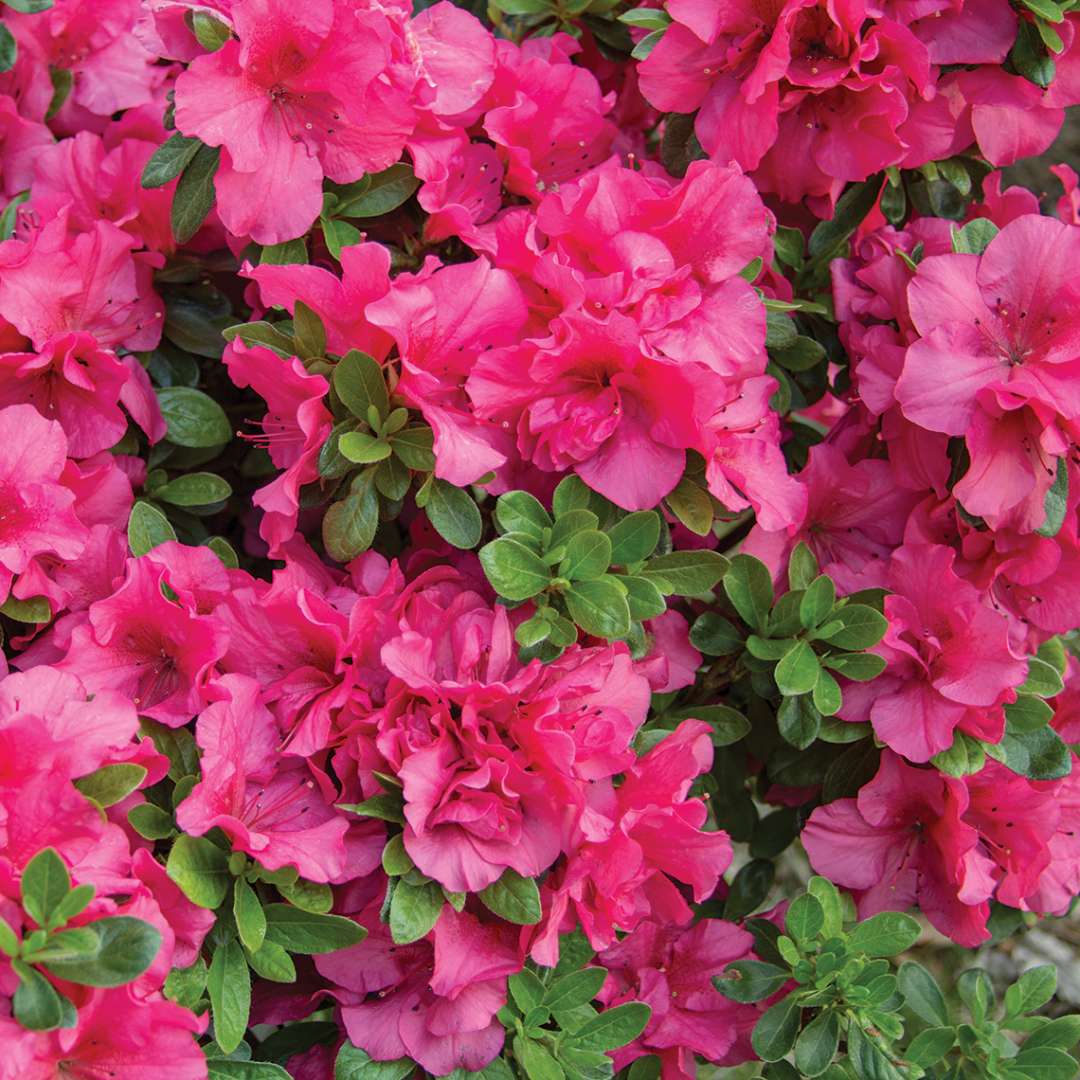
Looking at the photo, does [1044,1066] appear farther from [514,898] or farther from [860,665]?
[514,898]

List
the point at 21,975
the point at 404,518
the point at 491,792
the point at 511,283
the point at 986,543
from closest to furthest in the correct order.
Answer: the point at 21,975, the point at 491,792, the point at 511,283, the point at 986,543, the point at 404,518

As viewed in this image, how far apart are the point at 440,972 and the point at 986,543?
72 centimetres

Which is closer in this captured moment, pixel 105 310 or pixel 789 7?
pixel 789 7

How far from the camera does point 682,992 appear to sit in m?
1.45

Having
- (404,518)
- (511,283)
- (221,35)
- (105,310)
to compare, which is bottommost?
(404,518)

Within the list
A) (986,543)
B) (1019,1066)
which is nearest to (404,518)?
(986,543)

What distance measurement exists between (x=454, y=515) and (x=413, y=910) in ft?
1.20

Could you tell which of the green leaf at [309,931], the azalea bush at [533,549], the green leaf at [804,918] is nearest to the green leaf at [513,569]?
the azalea bush at [533,549]

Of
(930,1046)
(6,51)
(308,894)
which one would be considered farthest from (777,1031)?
(6,51)

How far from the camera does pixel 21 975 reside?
1000mm

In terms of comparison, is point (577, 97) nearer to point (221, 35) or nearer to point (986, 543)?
point (221, 35)

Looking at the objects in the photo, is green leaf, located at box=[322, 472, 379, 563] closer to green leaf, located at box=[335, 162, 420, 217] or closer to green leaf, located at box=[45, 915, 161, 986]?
green leaf, located at box=[335, 162, 420, 217]

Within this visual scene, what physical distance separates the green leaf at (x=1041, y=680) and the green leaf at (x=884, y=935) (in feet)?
0.88

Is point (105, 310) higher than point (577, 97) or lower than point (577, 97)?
lower
